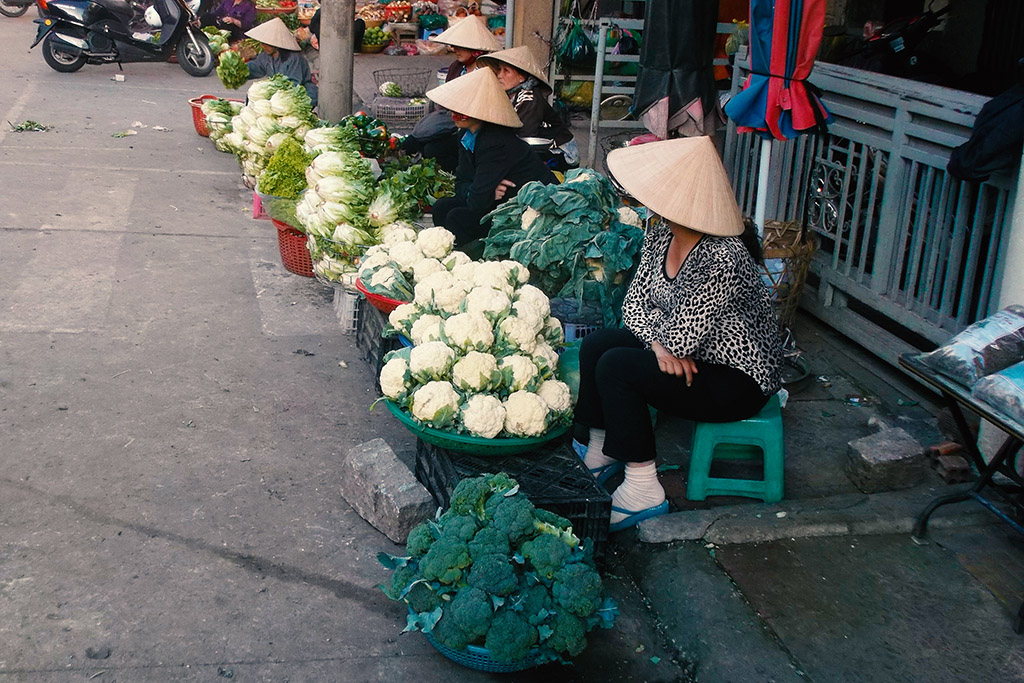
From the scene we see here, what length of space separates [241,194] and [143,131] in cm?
276

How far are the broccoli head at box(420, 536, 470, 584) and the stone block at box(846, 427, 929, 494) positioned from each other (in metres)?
2.06

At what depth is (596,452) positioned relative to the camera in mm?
4340

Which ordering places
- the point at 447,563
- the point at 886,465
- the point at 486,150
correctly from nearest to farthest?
the point at 447,563 → the point at 886,465 → the point at 486,150

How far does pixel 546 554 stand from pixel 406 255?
228 centimetres

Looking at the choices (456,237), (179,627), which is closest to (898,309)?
(456,237)

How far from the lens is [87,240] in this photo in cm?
696

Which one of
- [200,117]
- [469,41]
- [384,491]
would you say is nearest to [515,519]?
[384,491]

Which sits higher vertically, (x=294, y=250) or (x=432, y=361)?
(x=432, y=361)

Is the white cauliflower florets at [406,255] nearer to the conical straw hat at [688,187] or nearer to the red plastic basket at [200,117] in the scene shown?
the conical straw hat at [688,187]

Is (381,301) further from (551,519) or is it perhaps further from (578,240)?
(551,519)

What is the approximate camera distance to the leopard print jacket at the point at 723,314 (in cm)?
377

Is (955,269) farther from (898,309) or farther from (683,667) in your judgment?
(683,667)

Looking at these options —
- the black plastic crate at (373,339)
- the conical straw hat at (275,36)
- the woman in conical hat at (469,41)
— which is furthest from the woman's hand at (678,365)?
the conical straw hat at (275,36)

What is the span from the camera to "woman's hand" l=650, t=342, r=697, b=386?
3.83 m
